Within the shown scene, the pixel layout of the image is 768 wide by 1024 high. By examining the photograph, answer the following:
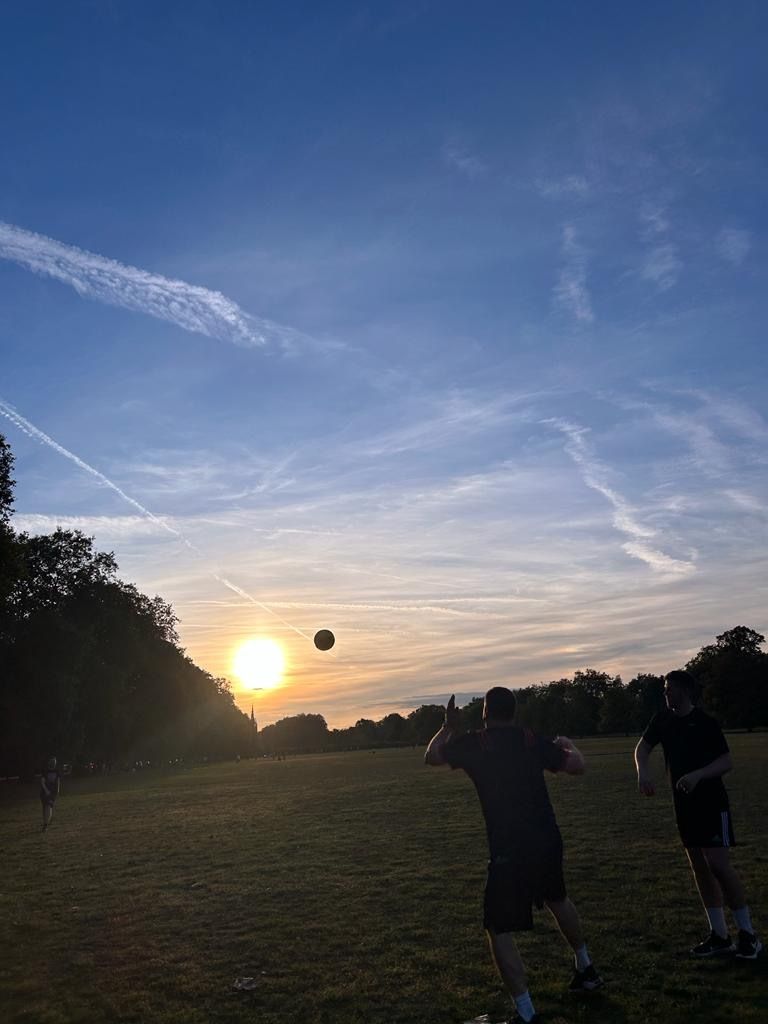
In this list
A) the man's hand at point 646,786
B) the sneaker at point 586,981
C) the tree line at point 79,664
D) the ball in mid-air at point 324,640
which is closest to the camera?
the sneaker at point 586,981

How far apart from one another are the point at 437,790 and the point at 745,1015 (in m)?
26.3

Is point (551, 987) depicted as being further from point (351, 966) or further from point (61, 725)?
point (61, 725)

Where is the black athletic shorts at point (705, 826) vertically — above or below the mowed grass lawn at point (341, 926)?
above

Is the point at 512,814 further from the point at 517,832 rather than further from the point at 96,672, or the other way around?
the point at 96,672

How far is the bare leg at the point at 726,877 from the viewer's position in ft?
25.4

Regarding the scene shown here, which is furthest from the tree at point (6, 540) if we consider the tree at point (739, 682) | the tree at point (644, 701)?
the tree at point (644, 701)

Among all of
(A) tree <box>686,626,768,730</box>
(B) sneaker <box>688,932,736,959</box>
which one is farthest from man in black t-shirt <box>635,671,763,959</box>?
(A) tree <box>686,626,768,730</box>

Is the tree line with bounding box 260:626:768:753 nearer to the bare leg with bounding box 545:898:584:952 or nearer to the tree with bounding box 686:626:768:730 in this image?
the tree with bounding box 686:626:768:730

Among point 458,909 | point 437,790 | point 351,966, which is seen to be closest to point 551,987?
point 351,966

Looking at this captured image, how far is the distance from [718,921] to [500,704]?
10.7 feet

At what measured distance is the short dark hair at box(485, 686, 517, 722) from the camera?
6.82 metres

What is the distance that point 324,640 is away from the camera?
1439 inches

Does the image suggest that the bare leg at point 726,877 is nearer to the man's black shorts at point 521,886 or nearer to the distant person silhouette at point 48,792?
the man's black shorts at point 521,886

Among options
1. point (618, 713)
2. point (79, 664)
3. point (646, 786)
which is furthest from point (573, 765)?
point (618, 713)
